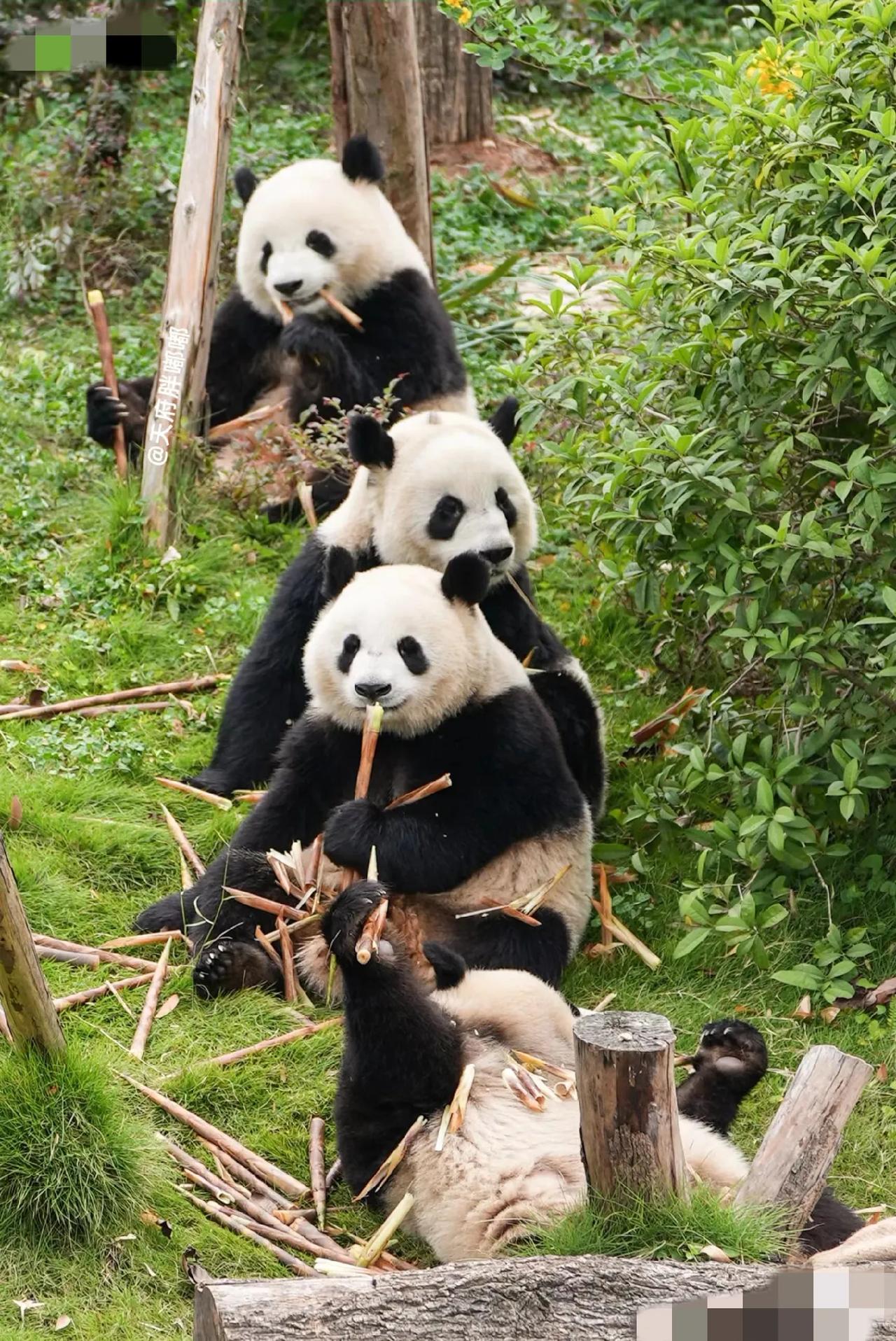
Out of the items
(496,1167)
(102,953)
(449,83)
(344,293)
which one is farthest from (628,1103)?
(449,83)

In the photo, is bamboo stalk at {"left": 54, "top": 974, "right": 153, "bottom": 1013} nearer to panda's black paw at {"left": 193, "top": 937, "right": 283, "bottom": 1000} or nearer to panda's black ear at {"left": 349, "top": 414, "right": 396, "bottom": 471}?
panda's black paw at {"left": 193, "top": 937, "right": 283, "bottom": 1000}

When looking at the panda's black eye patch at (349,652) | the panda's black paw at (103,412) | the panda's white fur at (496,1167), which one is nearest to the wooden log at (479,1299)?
the panda's white fur at (496,1167)

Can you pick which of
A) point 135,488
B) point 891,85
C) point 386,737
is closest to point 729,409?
point 891,85

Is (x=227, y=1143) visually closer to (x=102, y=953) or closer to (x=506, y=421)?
(x=102, y=953)

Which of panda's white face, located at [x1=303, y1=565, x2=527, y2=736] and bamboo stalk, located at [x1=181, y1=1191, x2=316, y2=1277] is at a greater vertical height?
panda's white face, located at [x1=303, y1=565, x2=527, y2=736]

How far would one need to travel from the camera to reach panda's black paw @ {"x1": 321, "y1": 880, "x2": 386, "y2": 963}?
3.57 m

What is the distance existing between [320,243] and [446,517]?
2.11 m

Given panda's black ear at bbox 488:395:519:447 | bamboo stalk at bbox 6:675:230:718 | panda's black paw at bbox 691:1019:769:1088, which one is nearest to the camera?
panda's black paw at bbox 691:1019:769:1088

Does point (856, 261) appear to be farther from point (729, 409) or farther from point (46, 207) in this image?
point (46, 207)

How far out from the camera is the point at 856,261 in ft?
14.2

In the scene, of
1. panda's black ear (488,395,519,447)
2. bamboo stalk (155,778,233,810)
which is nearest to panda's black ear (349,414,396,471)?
panda's black ear (488,395,519,447)

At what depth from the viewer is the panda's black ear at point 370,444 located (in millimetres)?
5141

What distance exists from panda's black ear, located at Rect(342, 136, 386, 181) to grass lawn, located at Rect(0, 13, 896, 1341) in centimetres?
127

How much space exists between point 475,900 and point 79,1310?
5.41ft
